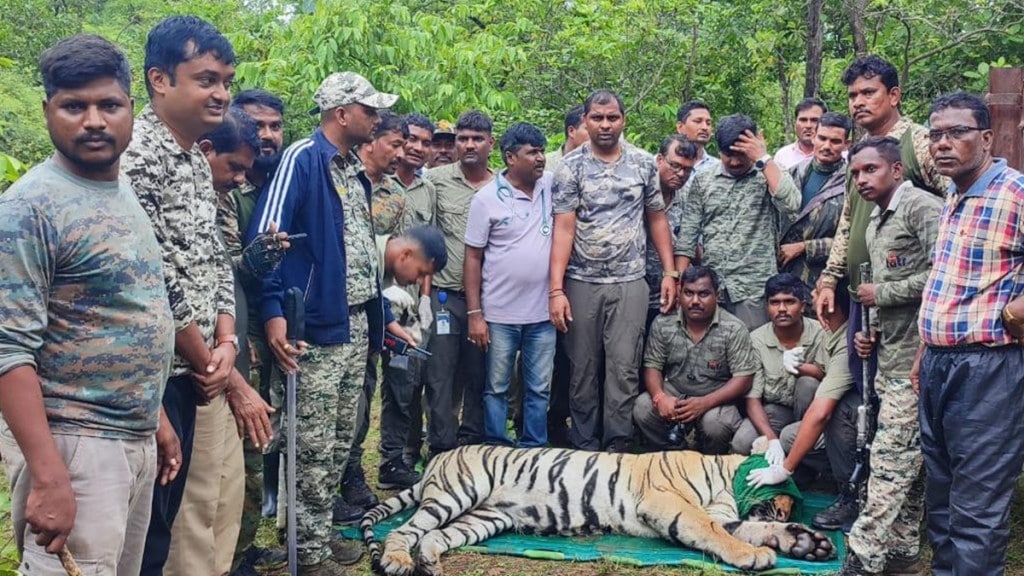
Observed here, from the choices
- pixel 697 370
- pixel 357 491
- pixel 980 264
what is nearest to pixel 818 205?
pixel 697 370

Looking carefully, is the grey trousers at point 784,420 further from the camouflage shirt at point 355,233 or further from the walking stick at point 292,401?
the walking stick at point 292,401

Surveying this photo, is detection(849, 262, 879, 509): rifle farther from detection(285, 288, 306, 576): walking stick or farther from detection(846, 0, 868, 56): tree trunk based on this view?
detection(846, 0, 868, 56): tree trunk

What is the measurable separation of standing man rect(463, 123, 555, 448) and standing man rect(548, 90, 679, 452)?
110 mm

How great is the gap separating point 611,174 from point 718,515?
2.17 metres

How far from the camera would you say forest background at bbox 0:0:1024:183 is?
828 cm

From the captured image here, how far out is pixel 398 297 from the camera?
213 inches

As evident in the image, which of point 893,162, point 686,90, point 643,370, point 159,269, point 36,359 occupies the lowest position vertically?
point 643,370

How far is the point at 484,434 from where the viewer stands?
6355 millimetres

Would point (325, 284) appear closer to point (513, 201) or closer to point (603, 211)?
point (513, 201)

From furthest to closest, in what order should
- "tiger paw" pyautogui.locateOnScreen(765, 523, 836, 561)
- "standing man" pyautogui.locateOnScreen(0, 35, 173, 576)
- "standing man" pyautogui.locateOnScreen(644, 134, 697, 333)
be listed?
1. "standing man" pyautogui.locateOnScreen(644, 134, 697, 333)
2. "tiger paw" pyautogui.locateOnScreen(765, 523, 836, 561)
3. "standing man" pyautogui.locateOnScreen(0, 35, 173, 576)

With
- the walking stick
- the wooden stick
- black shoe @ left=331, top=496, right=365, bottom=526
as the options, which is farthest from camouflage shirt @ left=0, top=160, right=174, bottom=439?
black shoe @ left=331, top=496, right=365, bottom=526

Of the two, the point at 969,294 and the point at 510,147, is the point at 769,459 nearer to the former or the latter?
the point at 969,294

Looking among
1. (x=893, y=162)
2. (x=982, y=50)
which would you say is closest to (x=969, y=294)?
(x=893, y=162)

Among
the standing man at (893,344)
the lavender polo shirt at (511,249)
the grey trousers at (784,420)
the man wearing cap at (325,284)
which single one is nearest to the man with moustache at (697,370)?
the grey trousers at (784,420)
